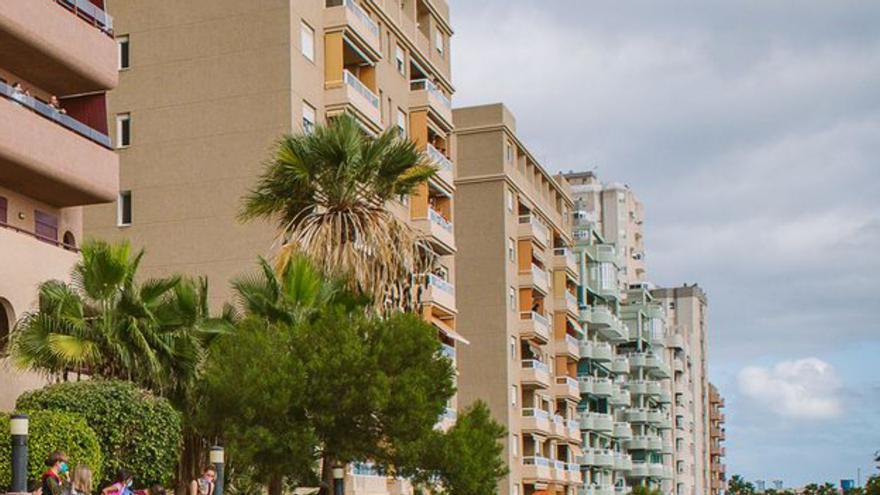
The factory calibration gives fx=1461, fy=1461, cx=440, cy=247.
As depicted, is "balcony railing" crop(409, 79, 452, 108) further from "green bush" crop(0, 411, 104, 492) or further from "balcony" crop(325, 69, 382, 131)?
"green bush" crop(0, 411, 104, 492)

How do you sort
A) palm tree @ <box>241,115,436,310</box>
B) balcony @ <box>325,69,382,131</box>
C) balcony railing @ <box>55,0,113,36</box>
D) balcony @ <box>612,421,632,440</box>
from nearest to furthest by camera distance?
balcony railing @ <box>55,0,113,36</box>, palm tree @ <box>241,115,436,310</box>, balcony @ <box>325,69,382,131</box>, balcony @ <box>612,421,632,440</box>

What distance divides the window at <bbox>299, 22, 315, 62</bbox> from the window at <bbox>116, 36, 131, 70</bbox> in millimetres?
5710

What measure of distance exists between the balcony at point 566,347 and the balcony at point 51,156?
52344mm

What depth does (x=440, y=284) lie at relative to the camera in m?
58.0

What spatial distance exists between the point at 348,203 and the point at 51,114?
288 inches

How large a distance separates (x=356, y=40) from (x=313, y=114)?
13.0 ft

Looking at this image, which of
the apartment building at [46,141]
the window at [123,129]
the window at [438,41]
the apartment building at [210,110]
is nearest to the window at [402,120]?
the window at [438,41]

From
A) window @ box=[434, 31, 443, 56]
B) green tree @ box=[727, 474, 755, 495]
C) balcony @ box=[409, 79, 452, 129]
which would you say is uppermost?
window @ box=[434, 31, 443, 56]

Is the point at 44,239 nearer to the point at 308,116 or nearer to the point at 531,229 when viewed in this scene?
the point at 308,116

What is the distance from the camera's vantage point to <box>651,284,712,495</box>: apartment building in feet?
454

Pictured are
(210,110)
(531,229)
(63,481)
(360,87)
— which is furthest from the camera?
(531,229)

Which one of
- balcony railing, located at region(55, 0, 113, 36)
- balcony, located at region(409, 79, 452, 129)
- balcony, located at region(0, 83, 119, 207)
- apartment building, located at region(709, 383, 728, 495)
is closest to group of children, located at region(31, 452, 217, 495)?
balcony, located at region(0, 83, 119, 207)

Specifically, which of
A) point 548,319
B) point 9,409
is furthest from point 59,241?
point 548,319

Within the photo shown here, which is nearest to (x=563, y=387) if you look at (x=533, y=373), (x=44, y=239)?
(x=533, y=373)
